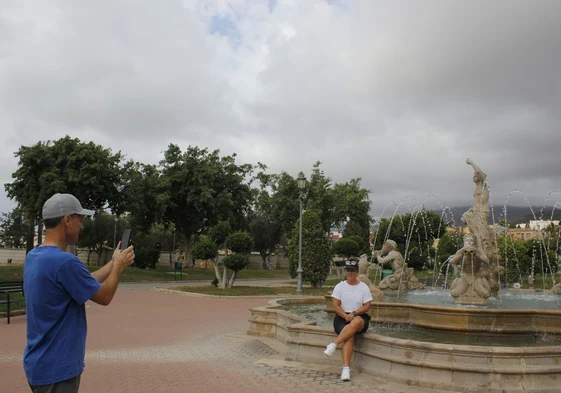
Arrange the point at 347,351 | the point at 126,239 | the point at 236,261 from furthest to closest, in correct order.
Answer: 1. the point at 236,261
2. the point at 347,351
3. the point at 126,239

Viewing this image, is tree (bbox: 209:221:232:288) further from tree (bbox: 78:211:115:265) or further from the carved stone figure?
tree (bbox: 78:211:115:265)

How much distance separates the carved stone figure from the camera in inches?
385

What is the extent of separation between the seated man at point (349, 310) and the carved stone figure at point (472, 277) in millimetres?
4210

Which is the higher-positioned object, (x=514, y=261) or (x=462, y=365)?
(x=514, y=261)

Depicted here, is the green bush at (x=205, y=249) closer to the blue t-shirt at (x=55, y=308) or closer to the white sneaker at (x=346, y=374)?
the white sneaker at (x=346, y=374)

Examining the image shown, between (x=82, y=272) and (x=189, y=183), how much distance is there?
3629 centimetres

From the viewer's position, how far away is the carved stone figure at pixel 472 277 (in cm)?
977

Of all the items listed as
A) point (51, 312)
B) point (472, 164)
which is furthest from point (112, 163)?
point (51, 312)

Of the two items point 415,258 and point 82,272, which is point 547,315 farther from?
point 415,258

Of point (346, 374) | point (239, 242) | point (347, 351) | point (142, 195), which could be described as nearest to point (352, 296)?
point (347, 351)

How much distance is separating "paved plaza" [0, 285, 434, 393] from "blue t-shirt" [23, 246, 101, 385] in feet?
10.5

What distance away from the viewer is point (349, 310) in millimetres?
6469

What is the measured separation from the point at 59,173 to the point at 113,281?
29.7 metres

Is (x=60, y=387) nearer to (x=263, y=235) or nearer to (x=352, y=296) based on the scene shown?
(x=352, y=296)
